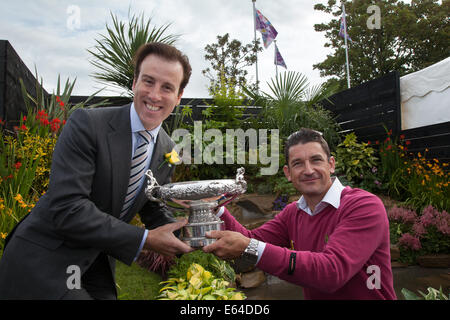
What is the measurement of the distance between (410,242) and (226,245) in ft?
13.1

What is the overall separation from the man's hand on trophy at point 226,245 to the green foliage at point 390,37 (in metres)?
16.7

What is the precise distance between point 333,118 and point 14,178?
6.44 meters

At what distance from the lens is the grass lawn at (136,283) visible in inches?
121

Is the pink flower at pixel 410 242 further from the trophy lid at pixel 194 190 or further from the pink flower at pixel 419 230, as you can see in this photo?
the trophy lid at pixel 194 190

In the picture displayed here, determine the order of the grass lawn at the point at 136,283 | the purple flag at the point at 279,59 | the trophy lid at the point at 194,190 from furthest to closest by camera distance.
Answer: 1. the purple flag at the point at 279,59
2. the grass lawn at the point at 136,283
3. the trophy lid at the point at 194,190

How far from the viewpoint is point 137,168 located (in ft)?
5.68

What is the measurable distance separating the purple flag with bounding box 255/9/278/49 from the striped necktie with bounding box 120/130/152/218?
14.2 m

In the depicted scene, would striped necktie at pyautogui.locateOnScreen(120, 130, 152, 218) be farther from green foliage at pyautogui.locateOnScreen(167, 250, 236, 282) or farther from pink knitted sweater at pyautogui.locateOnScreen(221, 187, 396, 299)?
green foliage at pyautogui.locateOnScreen(167, 250, 236, 282)

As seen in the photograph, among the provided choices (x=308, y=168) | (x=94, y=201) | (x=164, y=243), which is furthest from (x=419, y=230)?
(x=94, y=201)

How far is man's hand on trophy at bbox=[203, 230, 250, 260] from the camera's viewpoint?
5.09 feet

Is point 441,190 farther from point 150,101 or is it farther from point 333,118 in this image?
point 150,101

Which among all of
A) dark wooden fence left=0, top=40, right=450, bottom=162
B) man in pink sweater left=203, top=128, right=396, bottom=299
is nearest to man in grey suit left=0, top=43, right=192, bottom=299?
man in pink sweater left=203, top=128, right=396, bottom=299

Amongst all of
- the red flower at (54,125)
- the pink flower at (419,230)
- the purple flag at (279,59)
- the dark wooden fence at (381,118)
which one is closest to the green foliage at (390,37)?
the purple flag at (279,59)

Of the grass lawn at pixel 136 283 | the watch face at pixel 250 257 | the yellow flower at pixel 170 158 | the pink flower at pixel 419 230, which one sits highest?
the yellow flower at pixel 170 158
